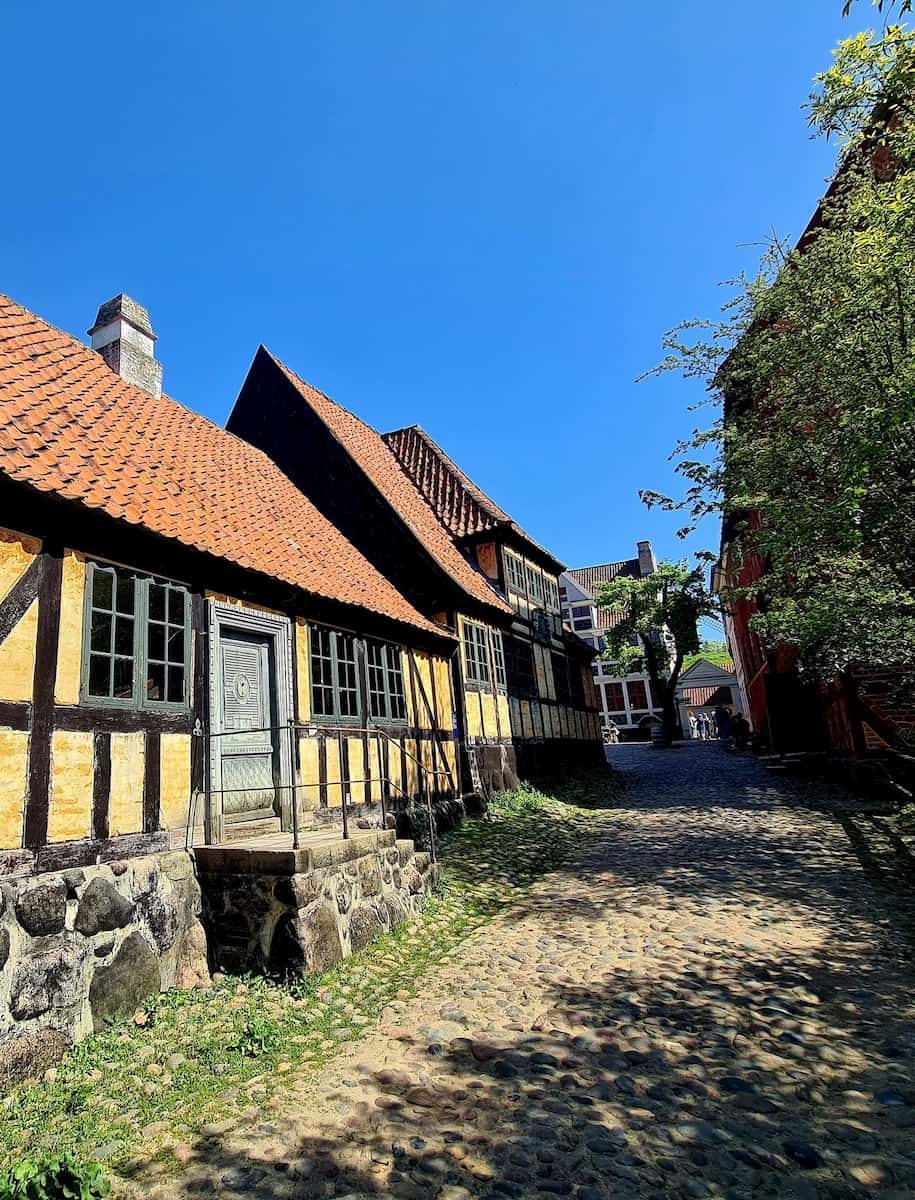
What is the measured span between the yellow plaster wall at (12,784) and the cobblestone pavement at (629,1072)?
246 cm

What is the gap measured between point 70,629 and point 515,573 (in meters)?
12.3

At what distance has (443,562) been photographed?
1302 cm

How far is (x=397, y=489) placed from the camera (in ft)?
50.9

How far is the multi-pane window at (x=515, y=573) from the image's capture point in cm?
1605

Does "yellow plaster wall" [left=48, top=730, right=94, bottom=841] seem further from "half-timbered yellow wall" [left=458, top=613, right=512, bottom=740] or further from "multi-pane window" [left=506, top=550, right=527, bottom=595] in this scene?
"multi-pane window" [left=506, top=550, right=527, bottom=595]

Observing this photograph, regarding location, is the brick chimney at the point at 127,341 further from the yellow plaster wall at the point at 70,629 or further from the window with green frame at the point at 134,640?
the yellow plaster wall at the point at 70,629

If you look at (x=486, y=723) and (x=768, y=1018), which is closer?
(x=768, y=1018)

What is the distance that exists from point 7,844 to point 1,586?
1.86 m

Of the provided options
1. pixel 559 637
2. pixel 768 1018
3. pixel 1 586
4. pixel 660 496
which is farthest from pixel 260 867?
pixel 660 496

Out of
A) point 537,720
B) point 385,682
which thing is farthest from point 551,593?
point 385,682

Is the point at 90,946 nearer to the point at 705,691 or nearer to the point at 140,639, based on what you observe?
the point at 140,639

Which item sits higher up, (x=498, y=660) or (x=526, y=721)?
(x=498, y=660)

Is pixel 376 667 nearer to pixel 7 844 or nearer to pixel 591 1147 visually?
pixel 7 844

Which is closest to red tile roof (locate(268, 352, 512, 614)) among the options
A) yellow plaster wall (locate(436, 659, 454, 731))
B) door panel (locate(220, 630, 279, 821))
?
yellow plaster wall (locate(436, 659, 454, 731))
